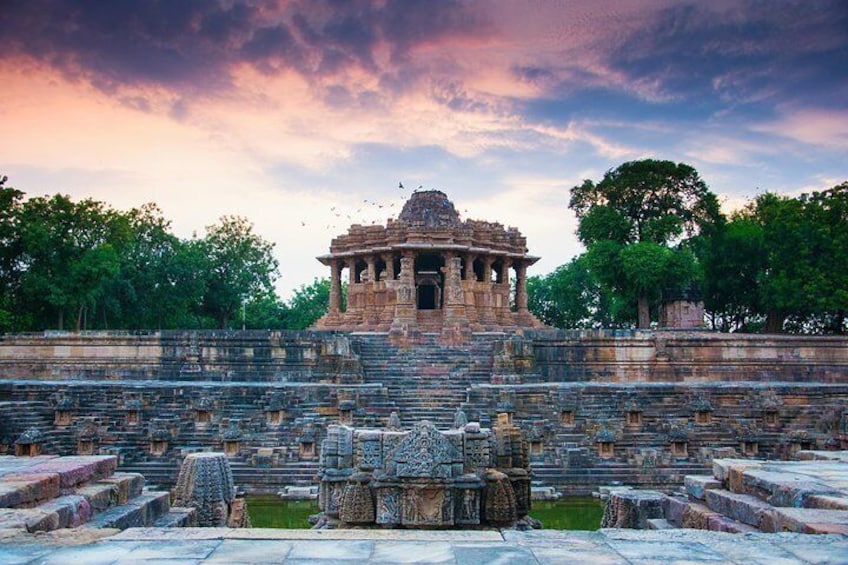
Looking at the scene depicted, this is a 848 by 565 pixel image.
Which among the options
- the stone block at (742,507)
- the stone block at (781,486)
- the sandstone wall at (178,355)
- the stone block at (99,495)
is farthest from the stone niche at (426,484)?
the sandstone wall at (178,355)

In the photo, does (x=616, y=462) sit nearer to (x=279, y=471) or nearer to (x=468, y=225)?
(x=279, y=471)

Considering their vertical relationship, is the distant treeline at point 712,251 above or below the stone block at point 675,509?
above

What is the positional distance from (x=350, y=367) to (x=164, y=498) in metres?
12.0

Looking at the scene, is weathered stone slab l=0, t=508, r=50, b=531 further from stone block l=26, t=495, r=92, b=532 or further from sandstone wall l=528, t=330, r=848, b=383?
sandstone wall l=528, t=330, r=848, b=383

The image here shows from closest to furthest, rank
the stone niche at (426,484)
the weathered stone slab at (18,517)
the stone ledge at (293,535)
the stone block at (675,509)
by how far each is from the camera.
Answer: the stone ledge at (293,535) → the weathered stone slab at (18,517) → the stone block at (675,509) → the stone niche at (426,484)

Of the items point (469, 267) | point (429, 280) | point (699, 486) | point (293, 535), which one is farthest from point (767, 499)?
point (429, 280)

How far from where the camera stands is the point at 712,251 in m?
39.1

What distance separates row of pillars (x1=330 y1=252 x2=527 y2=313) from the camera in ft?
101

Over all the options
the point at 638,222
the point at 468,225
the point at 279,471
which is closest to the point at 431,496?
the point at 279,471

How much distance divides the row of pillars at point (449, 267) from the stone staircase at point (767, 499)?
842 inches

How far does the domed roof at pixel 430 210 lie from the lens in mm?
31906

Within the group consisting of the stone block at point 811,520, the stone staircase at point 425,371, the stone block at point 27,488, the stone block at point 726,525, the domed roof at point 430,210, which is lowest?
the stone block at point 726,525

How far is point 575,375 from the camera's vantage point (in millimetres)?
23562

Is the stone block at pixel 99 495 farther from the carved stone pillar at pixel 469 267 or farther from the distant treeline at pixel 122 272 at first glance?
the distant treeline at pixel 122 272
